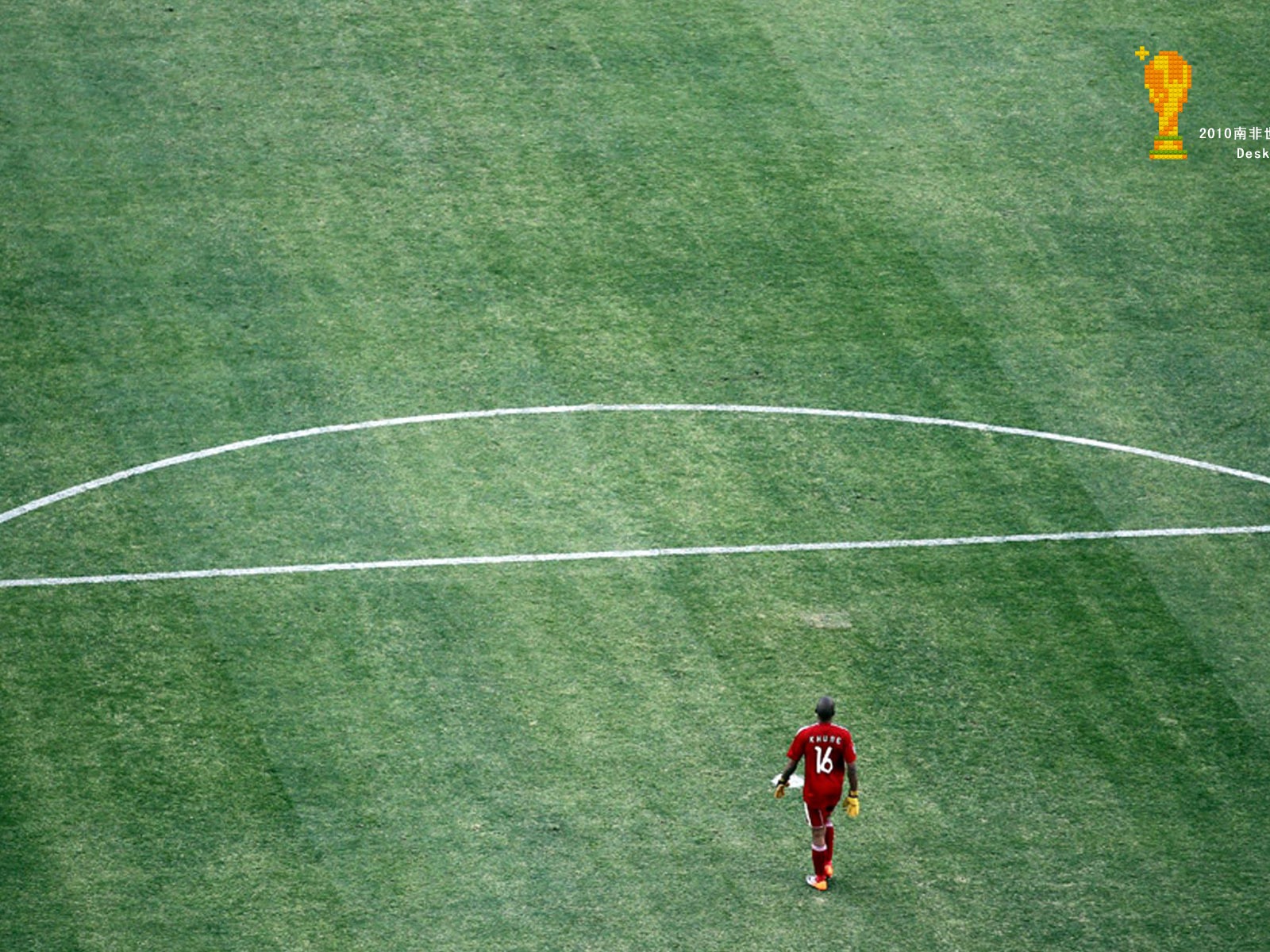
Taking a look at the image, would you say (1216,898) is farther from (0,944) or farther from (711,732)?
(0,944)

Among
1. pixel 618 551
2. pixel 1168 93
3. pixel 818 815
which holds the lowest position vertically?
pixel 618 551

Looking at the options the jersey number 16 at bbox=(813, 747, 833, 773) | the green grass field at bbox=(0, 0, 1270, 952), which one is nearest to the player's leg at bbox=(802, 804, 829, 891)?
the green grass field at bbox=(0, 0, 1270, 952)

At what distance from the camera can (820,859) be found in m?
13.5

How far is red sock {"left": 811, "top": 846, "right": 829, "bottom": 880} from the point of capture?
13500 millimetres

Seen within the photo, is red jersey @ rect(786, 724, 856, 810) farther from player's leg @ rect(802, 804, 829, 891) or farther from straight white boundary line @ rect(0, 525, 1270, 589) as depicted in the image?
straight white boundary line @ rect(0, 525, 1270, 589)

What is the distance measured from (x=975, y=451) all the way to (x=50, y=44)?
12.6 m

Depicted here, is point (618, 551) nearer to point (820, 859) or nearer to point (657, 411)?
point (657, 411)

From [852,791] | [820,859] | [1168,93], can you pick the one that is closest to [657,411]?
[852,791]

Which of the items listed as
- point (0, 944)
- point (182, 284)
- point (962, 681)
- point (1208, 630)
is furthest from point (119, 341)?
point (1208, 630)

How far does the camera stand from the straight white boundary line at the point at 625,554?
16312mm

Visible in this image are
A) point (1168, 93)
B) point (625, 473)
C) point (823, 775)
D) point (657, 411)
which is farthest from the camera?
point (1168, 93)

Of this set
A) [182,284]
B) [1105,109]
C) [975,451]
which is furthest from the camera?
[1105,109]

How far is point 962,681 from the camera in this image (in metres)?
15.4

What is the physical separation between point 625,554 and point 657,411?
223 cm
